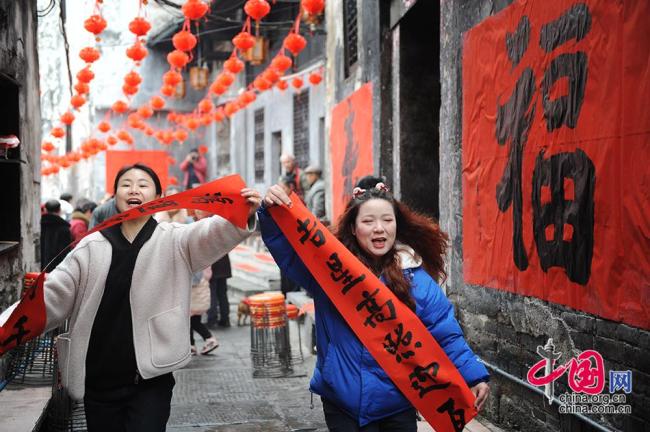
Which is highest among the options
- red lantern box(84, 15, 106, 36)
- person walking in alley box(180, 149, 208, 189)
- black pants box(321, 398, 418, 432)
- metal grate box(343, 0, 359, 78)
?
red lantern box(84, 15, 106, 36)

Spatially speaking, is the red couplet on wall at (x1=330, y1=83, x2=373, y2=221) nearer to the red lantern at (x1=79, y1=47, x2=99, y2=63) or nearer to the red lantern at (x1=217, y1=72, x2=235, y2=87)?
the red lantern at (x1=79, y1=47, x2=99, y2=63)

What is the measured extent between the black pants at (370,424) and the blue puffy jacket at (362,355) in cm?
4

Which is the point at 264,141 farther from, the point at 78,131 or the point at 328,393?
the point at 328,393

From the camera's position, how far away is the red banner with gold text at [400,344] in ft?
11.7

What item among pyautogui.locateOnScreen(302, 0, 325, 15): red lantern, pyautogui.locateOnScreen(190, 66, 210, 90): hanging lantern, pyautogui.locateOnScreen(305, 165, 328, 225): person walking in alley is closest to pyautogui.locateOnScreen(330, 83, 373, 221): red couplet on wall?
pyautogui.locateOnScreen(305, 165, 328, 225): person walking in alley

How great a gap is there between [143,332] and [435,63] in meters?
6.76

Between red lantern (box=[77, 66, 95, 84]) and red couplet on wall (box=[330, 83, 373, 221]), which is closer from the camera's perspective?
red couplet on wall (box=[330, 83, 373, 221])

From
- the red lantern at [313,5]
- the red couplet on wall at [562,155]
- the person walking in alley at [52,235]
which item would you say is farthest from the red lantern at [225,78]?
the red couplet on wall at [562,155]

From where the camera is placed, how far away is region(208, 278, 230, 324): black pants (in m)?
11.5

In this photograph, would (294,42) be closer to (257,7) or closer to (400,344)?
(257,7)

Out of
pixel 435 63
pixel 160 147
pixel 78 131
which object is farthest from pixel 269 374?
pixel 78 131

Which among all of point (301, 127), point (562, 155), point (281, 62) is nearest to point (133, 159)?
point (301, 127)

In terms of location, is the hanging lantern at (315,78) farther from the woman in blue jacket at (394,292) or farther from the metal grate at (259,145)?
the woman in blue jacket at (394,292)

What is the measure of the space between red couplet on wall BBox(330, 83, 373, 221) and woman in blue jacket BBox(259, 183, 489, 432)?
22.3 feet
